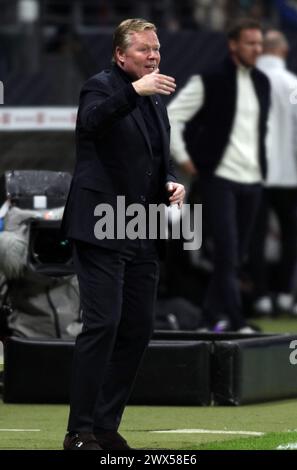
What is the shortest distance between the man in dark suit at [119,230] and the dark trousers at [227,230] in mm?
4234

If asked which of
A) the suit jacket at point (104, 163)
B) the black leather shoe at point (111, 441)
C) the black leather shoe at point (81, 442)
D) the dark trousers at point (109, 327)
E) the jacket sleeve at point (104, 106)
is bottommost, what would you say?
the black leather shoe at point (111, 441)

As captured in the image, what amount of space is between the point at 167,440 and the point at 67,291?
2.33 meters

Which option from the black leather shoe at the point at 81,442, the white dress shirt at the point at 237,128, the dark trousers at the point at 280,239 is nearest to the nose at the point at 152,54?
the black leather shoe at the point at 81,442

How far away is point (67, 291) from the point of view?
10023 millimetres

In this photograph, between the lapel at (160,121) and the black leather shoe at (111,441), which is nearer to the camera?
the black leather shoe at (111,441)

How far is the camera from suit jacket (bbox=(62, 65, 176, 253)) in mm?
7223

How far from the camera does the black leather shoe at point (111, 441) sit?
731cm

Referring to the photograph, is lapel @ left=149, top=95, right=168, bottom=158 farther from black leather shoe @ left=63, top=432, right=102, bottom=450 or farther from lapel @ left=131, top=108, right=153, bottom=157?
black leather shoe @ left=63, top=432, right=102, bottom=450

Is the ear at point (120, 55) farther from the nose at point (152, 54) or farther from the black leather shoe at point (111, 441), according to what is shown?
the black leather shoe at point (111, 441)

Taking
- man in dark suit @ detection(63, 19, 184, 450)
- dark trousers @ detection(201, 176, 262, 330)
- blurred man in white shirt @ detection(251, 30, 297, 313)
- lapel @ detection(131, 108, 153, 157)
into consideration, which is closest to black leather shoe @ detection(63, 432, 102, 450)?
man in dark suit @ detection(63, 19, 184, 450)

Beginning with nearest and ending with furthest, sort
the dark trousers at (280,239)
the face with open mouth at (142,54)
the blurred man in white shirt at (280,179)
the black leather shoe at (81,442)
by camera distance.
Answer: the black leather shoe at (81,442) < the face with open mouth at (142,54) < the blurred man in white shirt at (280,179) < the dark trousers at (280,239)

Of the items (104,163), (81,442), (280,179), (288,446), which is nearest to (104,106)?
(104,163)

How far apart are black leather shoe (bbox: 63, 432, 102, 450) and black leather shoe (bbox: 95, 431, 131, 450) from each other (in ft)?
0.40

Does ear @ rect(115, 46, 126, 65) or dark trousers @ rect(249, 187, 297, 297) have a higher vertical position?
ear @ rect(115, 46, 126, 65)
